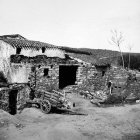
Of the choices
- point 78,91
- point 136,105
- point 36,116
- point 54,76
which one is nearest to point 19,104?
point 36,116

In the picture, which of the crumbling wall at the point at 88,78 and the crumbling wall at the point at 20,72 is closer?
the crumbling wall at the point at 20,72

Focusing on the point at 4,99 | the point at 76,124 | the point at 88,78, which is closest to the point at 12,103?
the point at 4,99

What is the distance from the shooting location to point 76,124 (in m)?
13.9

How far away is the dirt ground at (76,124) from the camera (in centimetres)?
1207

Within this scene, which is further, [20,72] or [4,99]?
[20,72]

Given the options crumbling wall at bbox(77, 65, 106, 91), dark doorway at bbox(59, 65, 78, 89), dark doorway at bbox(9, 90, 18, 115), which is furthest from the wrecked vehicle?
dark doorway at bbox(59, 65, 78, 89)

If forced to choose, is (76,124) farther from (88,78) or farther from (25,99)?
(88,78)

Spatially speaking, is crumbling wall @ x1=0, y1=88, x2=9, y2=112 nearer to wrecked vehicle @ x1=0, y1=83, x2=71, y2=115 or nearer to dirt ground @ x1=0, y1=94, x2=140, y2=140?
wrecked vehicle @ x1=0, y1=83, x2=71, y2=115

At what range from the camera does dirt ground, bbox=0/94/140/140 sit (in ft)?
39.6

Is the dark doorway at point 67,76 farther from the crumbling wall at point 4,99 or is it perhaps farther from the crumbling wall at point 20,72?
the crumbling wall at point 4,99

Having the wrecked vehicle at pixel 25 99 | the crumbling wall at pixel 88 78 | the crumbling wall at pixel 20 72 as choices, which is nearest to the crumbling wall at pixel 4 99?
the wrecked vehicle at pixel 25 99

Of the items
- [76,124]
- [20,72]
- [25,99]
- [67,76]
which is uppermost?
[20,72]

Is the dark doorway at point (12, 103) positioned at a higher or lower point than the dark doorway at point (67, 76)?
lower

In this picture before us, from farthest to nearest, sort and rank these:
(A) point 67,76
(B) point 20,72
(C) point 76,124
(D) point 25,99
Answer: (A) point 67,76
(B) point 20,72
(D) point 25,99
(C) point 76,124
